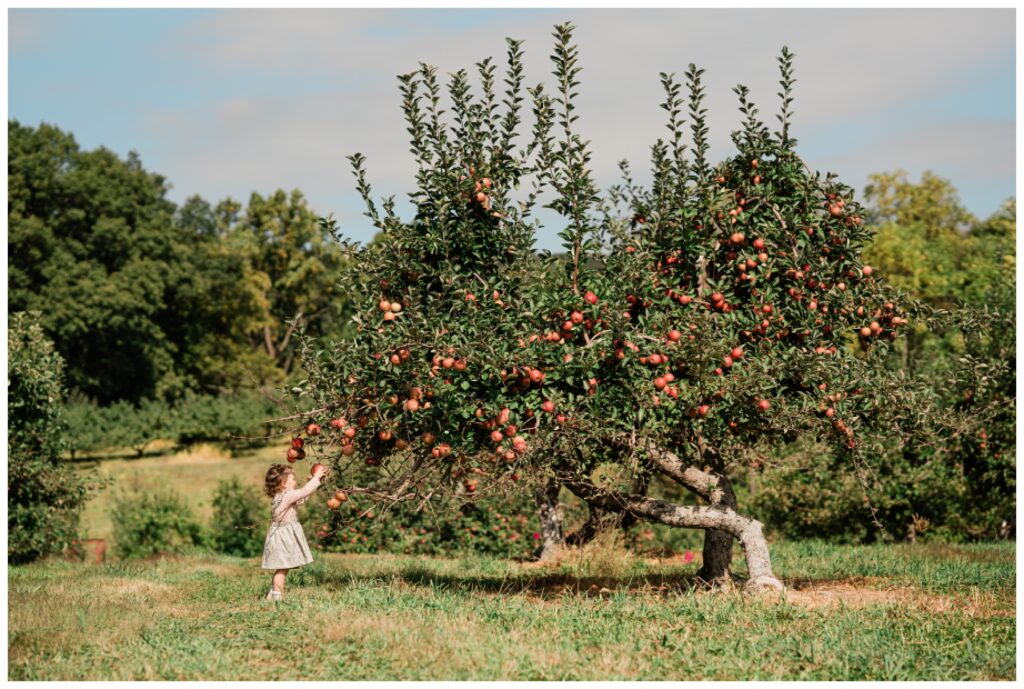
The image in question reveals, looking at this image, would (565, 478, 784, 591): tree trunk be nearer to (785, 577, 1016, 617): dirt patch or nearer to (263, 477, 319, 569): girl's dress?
(785, 577, 1016, 617): dirt patch

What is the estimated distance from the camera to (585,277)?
7914 mm

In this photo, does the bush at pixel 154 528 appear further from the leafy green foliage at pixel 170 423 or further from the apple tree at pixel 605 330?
the leafy green foliage at pixel 170 423

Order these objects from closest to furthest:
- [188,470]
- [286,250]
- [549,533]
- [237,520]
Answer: [549,533], [237,520], [188,470], [286,250]

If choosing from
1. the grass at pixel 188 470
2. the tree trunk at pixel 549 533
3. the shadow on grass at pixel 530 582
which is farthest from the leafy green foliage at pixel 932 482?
the grass at pixel 188 470

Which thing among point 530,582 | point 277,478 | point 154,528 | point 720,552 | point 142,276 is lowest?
point 154,528

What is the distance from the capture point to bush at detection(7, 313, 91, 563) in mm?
13781

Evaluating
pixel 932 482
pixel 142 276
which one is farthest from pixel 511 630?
pixel 142 276

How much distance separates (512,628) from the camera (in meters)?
7.14

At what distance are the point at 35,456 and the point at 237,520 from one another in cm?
408

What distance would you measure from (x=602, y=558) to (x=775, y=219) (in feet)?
16.7

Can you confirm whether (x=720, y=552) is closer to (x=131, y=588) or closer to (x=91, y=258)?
(x=131, y=588)

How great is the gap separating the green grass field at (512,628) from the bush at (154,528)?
6054 mm

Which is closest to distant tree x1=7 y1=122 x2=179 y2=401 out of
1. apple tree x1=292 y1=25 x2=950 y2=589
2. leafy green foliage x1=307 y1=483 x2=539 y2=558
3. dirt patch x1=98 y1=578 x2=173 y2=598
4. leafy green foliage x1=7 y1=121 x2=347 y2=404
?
leafy green foliage x1=7 y1=121 x2=347 y2=404

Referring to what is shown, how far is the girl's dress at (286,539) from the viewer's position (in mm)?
9375
